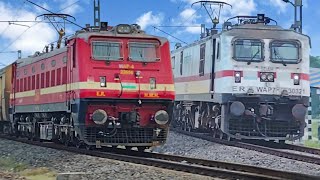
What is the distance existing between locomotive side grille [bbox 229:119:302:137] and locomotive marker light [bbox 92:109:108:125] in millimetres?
6290

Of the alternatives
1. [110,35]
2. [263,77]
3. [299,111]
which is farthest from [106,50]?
[299,111]

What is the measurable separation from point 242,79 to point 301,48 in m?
2.35

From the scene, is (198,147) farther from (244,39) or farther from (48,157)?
(48,157)

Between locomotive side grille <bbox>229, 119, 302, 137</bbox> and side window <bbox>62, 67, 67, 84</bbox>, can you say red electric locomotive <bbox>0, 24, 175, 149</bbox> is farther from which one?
locomotive side grille <bbox>229, 119, 302, 137</bbox>

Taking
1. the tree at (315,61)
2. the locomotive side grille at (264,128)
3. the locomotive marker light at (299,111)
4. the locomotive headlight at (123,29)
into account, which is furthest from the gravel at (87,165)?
the tree at (315,61)

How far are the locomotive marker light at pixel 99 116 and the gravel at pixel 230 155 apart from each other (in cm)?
331

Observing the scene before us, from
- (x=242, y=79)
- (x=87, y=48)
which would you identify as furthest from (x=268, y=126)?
(x=87, y=48)

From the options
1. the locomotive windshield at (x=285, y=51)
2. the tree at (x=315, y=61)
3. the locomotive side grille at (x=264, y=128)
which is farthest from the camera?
the tree at (x=315, y=61)

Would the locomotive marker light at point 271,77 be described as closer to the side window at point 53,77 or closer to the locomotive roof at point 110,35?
the locomotive roof at point 110,35

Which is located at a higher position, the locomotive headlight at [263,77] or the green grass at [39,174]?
the locomotive headlight at [263,77]

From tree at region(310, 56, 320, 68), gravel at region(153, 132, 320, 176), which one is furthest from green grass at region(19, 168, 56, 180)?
tree at region(310, 56, 320, 68)

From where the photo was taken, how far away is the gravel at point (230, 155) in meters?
14.1

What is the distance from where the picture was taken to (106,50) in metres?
15.9

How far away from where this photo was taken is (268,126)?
66.6 feet
